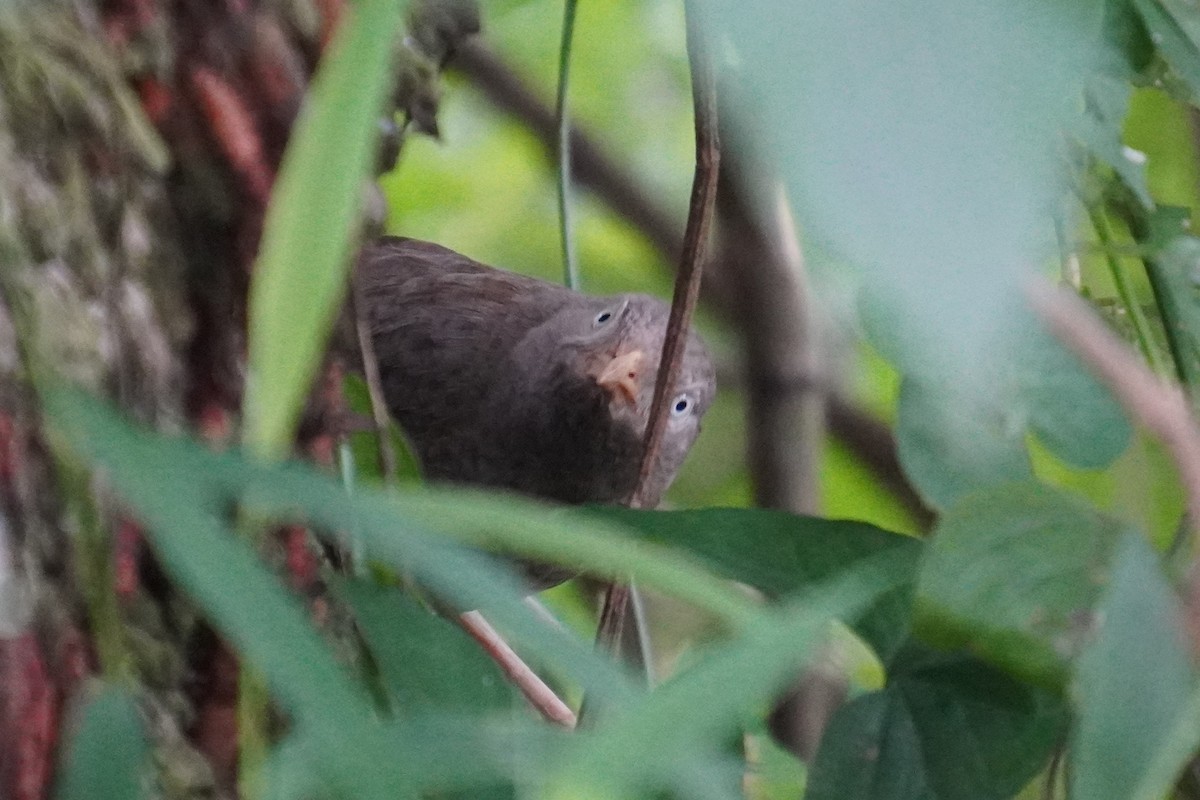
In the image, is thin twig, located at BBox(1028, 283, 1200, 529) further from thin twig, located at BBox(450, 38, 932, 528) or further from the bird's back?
thin twig, located at BBox(450, 38, 932, 528)

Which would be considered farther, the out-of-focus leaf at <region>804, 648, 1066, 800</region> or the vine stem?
the out-of-focus leaf at <region>804, 648, 1066, 800</region>

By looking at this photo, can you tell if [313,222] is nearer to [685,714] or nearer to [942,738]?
[685,714]

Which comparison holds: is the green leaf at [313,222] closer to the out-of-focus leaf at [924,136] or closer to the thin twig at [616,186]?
the out-of-focus leaf at [924,136]

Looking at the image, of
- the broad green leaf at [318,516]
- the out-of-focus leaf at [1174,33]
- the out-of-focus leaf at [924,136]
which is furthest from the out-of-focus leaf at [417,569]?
the out-of-focus leaf at [1174,33]

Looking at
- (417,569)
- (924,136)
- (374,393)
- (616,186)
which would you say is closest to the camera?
(924,136)

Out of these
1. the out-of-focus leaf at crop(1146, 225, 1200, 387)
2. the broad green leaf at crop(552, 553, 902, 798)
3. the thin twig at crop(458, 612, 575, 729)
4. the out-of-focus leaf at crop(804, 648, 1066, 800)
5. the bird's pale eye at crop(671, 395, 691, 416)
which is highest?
the broad green leaf at crop(552, 553, 902, 798)

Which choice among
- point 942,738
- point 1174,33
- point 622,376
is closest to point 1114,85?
point 1174,33

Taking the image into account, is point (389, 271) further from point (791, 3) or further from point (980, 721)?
point (791, 3)

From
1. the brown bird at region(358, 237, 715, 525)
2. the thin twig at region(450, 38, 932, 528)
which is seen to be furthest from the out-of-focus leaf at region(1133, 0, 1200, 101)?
the thin twig at region(450, 38, 932, 528)
